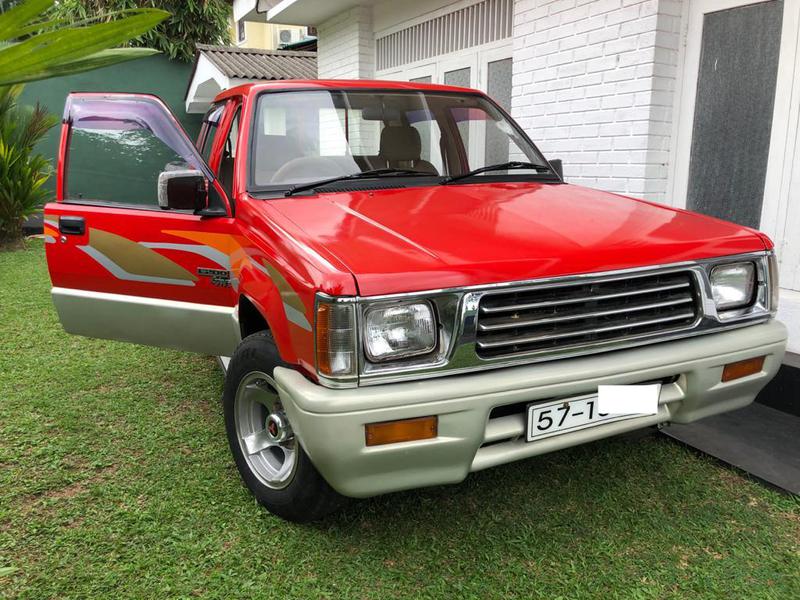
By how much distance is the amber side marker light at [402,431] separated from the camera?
6.30ft

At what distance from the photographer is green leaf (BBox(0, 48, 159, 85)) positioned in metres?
0.75

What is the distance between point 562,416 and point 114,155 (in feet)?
8.75

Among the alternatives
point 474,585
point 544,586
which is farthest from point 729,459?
point 474,585

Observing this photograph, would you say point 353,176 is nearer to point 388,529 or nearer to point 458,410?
point 458,410

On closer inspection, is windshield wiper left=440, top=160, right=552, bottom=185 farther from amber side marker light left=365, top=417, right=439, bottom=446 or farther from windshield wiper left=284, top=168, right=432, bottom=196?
amber side marker light left=365, top=417, right=439, bottom=446

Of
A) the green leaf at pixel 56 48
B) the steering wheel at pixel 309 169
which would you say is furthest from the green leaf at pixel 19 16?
the steering wheel at pixel 309 169

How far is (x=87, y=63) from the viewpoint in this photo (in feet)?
2.56

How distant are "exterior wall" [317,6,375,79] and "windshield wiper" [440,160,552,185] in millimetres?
5667

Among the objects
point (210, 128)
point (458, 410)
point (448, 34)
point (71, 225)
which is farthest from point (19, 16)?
point (448, 34)

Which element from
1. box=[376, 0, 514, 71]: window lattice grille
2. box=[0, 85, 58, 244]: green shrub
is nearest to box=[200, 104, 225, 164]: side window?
box=[376, 0, 514, 71]: window lattice grille

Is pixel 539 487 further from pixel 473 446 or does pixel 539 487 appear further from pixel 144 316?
pixel 144 316

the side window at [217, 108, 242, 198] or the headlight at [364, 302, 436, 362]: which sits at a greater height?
the side window at [217, 108, 242, 198]

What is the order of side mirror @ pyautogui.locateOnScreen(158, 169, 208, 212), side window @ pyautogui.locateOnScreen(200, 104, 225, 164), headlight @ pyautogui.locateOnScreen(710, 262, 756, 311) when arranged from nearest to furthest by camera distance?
headlight @ pyautogui.locateOnScreen(710, 262, 756, 311)
side mirror @ pyautogui.locateOnScreen(158, 169, 208, 212)
side window @ pyautogui.locateOnScreen(200, 104, 225, 164)

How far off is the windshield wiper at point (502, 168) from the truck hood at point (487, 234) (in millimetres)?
130
